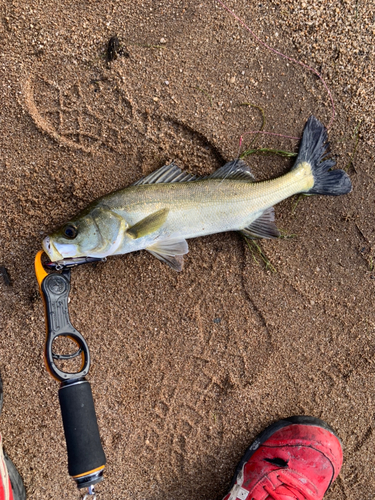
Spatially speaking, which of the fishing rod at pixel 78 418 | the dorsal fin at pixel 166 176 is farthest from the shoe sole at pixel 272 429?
the dorsal fin at pixel 166 176

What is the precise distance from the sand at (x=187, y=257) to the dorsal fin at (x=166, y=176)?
0.53ft

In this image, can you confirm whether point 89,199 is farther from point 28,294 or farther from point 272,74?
point 272,74

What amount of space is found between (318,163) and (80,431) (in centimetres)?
252

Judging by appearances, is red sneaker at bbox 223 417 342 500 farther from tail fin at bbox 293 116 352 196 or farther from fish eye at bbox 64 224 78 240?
fish eye at bbox 64 224 78 240

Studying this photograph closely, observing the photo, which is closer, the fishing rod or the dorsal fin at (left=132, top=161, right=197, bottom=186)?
the fishing rod

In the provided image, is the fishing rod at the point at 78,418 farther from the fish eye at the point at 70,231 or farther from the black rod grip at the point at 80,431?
the fish eye at the point at 70,231

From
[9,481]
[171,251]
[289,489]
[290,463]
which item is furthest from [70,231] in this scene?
[289,489]

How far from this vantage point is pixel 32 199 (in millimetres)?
2746

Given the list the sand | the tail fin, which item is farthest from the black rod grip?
the tail fin

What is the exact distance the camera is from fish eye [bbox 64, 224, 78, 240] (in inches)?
94.2

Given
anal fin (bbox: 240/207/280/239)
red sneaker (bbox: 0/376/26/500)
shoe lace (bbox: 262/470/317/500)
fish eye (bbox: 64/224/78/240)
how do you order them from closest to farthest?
fish eye (bbox: 64/224/78/240), red sneaker (bbox: 0/376/26/500), anal fin (bbox: 240/207/280/239), shoe lace (bbox: 262/470/317/500)

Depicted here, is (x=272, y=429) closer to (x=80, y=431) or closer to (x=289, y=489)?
(x=289, y=489)

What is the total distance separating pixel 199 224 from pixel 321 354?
4.99ft

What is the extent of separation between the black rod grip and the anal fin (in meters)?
1.61
